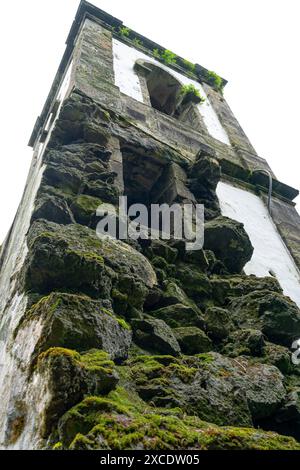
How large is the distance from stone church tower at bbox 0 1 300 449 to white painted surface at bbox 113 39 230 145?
1444 mm

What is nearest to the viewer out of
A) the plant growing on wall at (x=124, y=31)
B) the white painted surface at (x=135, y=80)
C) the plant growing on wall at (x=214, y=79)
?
the white painted surface at (x=135, y=80)

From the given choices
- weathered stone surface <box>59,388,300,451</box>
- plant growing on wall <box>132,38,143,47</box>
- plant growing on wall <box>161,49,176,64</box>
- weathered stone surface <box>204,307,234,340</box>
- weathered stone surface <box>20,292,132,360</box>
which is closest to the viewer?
weathered stone surface <box>59,388,300,451</box>

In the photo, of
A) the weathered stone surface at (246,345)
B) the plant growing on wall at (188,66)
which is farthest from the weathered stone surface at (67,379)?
the plant growing on wall at (188,66)

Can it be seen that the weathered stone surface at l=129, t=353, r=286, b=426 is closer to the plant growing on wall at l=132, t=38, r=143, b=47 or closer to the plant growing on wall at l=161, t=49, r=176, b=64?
the plant growing on wall at l=132, t=38, r=143, b=47

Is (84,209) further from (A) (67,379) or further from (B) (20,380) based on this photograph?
(A) (67,379)

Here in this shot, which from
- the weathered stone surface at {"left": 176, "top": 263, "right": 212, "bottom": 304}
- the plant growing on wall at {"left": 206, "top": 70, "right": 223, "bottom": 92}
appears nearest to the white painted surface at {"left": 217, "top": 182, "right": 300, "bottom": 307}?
the weathered stone surface at {"left": 176, "top": 263, "right": 212, "bottom": 304}

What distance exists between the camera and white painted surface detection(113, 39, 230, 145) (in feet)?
25.7

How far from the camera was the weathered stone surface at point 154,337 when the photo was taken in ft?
7.95

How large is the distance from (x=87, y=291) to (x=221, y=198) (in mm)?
4174

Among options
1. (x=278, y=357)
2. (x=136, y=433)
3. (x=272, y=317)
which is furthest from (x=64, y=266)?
(x=272, y=317)

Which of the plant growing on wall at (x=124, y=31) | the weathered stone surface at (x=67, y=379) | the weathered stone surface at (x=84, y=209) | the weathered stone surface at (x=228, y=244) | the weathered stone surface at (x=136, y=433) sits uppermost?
the weathered stone surface at (x=136, y=433)

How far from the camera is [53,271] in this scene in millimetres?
2314

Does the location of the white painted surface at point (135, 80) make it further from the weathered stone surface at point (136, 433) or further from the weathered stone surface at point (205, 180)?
the weathered stone surface at point (136, 433)
